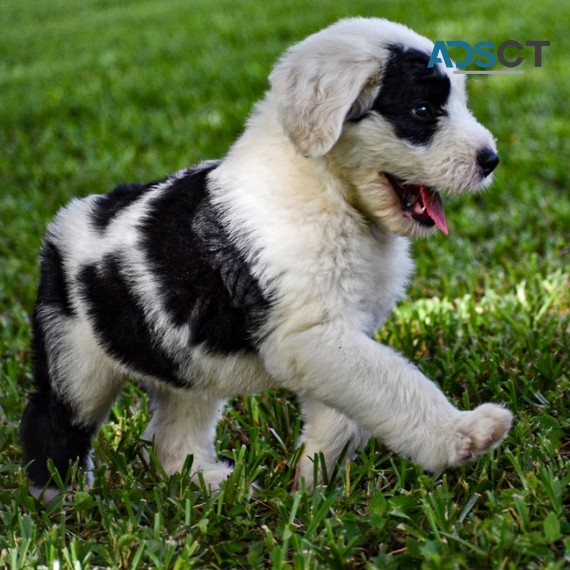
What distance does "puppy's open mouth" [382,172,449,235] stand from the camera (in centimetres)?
336

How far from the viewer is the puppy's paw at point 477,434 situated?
9.71 feet

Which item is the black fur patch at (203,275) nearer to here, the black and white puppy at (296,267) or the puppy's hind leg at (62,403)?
the black and white puppy at (296,267)

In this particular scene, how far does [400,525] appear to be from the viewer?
2.96m

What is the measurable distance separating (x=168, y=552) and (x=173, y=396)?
3.17 ft

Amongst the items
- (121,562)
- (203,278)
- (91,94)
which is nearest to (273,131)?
(203,278)

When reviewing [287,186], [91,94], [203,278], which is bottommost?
[91,94]

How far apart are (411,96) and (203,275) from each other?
868mm

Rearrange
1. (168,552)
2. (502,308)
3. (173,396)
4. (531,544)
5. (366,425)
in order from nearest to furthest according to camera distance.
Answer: (531,544) → (168,552) → (366,425) → (173,396) → (502,308)

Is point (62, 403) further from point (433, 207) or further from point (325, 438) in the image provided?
point (433, 207)

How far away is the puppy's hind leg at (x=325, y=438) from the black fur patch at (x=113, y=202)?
0.93 m

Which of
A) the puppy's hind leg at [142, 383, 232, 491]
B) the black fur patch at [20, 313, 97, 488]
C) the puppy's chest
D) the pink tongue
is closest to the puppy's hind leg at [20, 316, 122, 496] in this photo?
the black fur patch at [20, 313, 97, 488]

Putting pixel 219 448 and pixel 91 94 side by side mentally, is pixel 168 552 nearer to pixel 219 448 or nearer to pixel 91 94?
pixel 219 448

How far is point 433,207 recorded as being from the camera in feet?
11.1

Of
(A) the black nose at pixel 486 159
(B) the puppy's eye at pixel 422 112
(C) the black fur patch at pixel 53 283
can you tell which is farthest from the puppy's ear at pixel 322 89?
(C) the black fur patch at pixel 53 283
